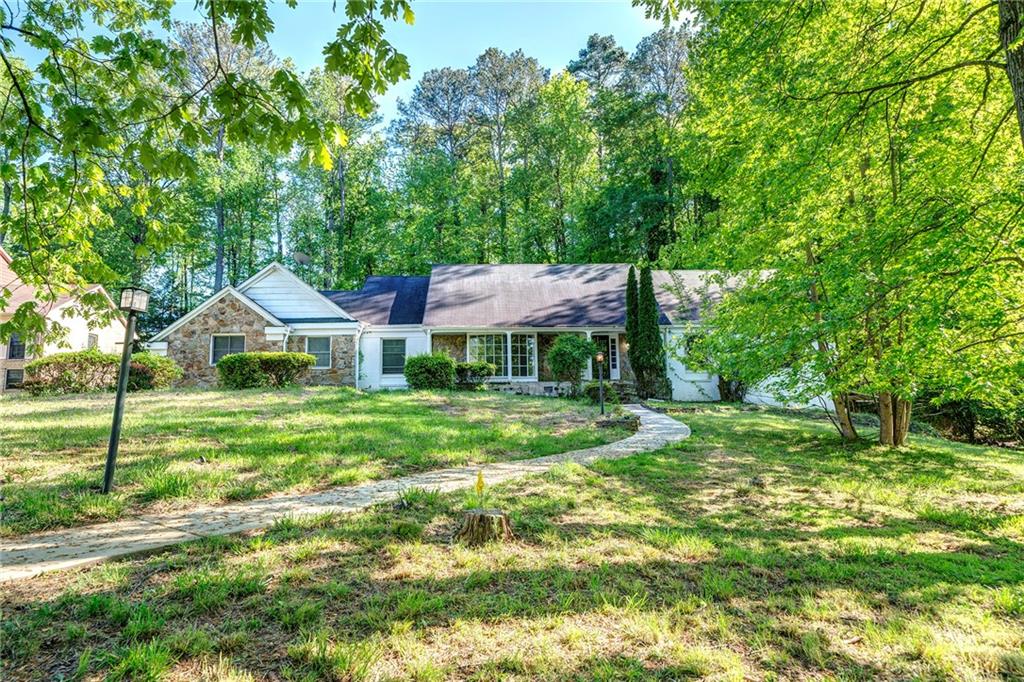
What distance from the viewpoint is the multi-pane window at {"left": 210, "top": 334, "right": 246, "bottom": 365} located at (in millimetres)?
17016

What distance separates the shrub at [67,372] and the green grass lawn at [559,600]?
14.2 meters

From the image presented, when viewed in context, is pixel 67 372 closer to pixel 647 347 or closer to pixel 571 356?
pixel 571 356

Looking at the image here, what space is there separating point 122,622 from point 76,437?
5.74 meters

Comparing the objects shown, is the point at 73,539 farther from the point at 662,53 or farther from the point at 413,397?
the point at 662,53

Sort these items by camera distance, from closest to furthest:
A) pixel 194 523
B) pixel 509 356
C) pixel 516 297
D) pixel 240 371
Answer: pixel 194 523
pixel 240 371
pixel 509 356
pixel 516 297

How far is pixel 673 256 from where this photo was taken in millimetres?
14875

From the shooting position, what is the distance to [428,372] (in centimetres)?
1605

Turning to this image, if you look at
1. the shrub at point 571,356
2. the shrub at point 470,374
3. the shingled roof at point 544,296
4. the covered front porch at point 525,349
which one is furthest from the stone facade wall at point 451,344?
the shrub at point 571,356

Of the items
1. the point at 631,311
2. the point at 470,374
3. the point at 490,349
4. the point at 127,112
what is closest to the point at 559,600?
the point at 127,112

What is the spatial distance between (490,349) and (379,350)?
14.2 ft

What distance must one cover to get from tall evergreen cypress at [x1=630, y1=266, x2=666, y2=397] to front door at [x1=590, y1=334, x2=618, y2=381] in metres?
1.48

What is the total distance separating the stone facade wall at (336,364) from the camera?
59.2 ft

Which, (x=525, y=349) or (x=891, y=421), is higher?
(x=525, y=349)

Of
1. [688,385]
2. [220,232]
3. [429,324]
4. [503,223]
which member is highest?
[503,223]
